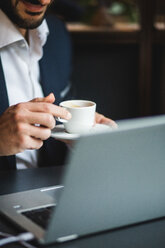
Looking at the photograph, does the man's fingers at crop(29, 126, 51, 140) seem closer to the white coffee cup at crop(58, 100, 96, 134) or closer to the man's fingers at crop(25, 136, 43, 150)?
the man's fingers at crop(25, 136, 43, 150)

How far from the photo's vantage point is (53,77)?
1636mm

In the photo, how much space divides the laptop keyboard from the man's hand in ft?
0.65

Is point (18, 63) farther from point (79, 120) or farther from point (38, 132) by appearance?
point (38, 132)

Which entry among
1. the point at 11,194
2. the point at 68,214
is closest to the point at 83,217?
the point at 68,214

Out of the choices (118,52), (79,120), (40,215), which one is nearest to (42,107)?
(79,120)

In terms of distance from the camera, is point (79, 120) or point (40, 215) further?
point (79, 120)

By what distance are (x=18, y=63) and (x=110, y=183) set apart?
0.90m

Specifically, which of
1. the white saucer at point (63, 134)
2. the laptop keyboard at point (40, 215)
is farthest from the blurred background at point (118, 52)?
the laptop keyboard at point (40, 215)

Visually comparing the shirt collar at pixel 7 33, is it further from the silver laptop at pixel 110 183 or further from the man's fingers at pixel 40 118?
the silver laptop at pixel 110 183

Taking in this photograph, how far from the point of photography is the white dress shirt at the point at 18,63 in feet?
4.99

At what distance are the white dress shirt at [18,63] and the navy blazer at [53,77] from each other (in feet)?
0.11

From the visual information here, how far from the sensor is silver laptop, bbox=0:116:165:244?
2.36ft

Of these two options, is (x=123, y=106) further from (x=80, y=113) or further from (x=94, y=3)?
(x=80, y=113)

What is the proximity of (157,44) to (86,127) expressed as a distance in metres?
1.77
